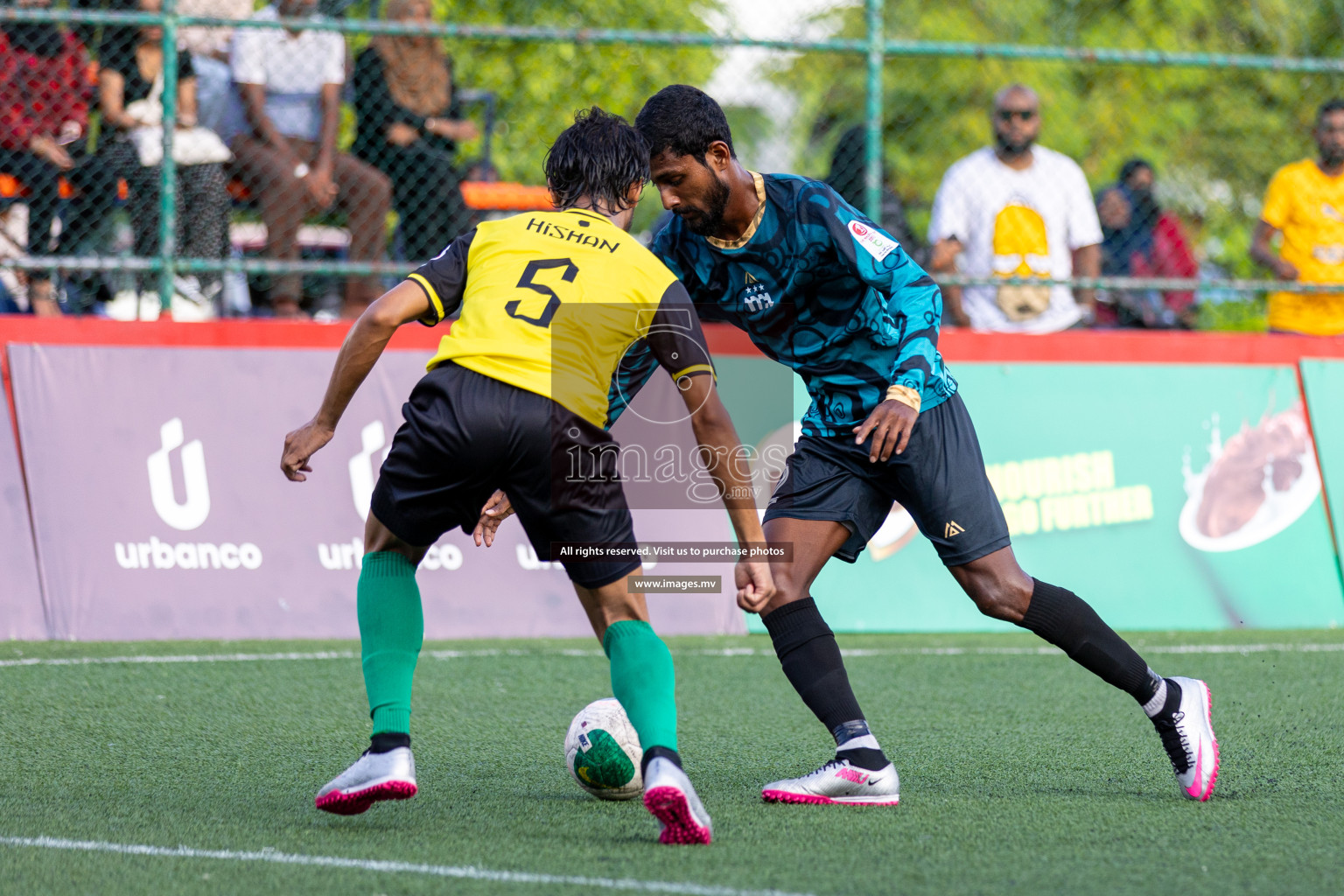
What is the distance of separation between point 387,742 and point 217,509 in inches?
149

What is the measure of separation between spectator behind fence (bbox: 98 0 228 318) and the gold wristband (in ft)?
16.1

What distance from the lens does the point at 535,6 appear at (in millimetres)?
14500

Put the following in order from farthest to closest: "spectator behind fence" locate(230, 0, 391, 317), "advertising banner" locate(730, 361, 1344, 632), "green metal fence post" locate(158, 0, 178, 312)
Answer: "spectator behind fence" locate(230, 0, 391, 317), "advertising banner" locate(730, 361, 1344, 632), "green metal fence post" locate(158, 0, 178, 312)

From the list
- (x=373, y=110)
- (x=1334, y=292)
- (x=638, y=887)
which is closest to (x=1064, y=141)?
(x=1334, y=292)

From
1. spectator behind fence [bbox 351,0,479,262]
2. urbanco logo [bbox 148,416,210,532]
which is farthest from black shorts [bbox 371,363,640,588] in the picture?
spectator behind fence [bbox 351,0,479,262]

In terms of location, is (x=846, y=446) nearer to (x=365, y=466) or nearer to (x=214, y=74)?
(x=365, y=466)

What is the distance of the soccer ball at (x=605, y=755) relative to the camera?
4.14 metres

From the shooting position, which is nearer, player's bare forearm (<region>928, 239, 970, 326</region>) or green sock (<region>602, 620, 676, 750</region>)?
green sock (<region>602, 620, 676, 750</region>)

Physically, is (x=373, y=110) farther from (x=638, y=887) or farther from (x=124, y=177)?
(x=638, y=887)

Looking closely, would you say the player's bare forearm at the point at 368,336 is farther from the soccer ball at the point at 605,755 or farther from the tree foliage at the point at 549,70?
the tree foliage at the point at 549,70

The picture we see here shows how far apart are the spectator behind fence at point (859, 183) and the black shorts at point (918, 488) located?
3912 millimetres

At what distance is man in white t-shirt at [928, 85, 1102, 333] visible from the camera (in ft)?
27.4

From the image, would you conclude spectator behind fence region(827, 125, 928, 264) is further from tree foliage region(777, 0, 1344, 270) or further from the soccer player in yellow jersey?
tree foliage region(777, 0, 1344, 270)

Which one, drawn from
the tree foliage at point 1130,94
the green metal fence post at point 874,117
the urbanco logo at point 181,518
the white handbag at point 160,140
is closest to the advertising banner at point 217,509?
the urbanco logo at point 181,518
